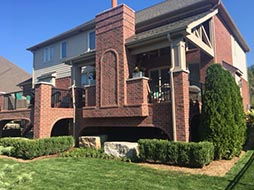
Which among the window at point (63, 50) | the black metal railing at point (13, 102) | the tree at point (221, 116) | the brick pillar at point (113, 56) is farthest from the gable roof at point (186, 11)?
the black metal railing at point (13, 102)

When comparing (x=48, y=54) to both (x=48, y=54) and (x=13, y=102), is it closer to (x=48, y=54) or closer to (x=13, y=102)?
(x=48, y=54)

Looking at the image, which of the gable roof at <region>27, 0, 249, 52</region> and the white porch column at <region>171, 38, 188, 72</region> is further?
the gable roof at <region>27, 0, 249, 52</region>

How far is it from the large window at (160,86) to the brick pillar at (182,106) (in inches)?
31.2

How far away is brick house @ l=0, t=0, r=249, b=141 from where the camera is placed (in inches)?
342

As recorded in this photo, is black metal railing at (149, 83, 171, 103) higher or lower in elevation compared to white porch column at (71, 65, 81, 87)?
lower

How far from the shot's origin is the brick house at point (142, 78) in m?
8.69

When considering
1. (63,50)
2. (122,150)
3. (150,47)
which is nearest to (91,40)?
(63,50)

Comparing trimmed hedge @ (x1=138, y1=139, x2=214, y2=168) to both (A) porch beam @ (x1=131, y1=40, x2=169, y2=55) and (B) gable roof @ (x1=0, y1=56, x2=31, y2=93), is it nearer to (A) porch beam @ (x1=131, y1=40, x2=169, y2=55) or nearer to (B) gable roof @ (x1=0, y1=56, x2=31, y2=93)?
(A) porch beam @ (x1=131, y1=40, x2=169, y2=55)

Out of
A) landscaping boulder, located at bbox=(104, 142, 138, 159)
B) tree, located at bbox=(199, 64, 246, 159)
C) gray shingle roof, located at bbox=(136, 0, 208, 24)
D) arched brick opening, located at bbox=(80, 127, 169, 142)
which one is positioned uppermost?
gray shingle roof, located at bbox=(136, 0, 208, 24)

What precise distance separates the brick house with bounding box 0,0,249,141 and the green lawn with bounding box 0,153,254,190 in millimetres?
2174

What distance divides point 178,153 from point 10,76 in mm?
30020

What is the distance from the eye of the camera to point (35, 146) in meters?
9.44

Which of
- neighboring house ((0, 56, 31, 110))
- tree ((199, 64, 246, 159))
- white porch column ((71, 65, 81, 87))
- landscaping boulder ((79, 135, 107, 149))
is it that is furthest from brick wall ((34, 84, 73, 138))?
neighboring house ((0, 56, 31, 110))

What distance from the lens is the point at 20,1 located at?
14.7 meters
